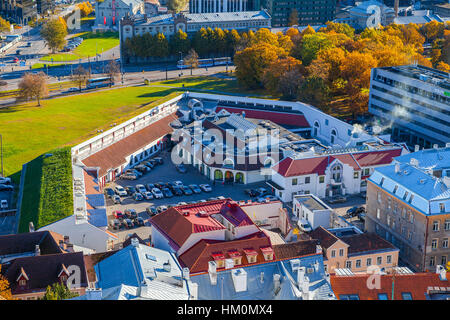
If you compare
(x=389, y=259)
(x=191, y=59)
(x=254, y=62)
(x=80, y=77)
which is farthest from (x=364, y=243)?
(x=191, y=59)

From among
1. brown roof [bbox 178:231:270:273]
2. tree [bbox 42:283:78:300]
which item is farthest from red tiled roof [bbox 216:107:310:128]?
tree [bbox 42:283:78:300]

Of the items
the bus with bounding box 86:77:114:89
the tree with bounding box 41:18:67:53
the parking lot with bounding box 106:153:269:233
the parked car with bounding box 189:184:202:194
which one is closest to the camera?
the parking lot with bounding box 106:153:269:233

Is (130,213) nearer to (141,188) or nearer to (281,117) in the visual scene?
(141,188)

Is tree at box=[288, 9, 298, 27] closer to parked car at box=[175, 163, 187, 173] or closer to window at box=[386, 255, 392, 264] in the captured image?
parked car at box=[175, 163, 187, 173]

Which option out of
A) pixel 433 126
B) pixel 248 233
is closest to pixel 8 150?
pixel 248 233
